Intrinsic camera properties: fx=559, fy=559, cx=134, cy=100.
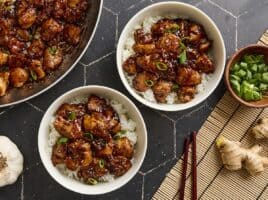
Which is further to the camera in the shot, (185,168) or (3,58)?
(185,168)

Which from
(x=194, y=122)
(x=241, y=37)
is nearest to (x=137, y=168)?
(x=194, y=122)

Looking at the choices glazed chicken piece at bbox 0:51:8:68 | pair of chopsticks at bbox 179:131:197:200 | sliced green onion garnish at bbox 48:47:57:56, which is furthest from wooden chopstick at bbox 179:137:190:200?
glazed chicken piece at bbox 0:51:8:68

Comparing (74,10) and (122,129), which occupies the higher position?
(74,10)

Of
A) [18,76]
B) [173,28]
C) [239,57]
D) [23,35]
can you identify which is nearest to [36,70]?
[18,76]

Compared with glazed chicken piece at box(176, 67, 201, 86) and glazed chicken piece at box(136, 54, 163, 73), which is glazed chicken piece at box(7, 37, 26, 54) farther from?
glazed chicken piece at box(176, 67, 201, 86)

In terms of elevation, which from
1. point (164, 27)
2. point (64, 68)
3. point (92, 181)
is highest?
point (164, 27)

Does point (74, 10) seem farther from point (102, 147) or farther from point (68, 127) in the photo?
point (102, 147)

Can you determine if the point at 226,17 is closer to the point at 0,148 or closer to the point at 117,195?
the point at 117,195
